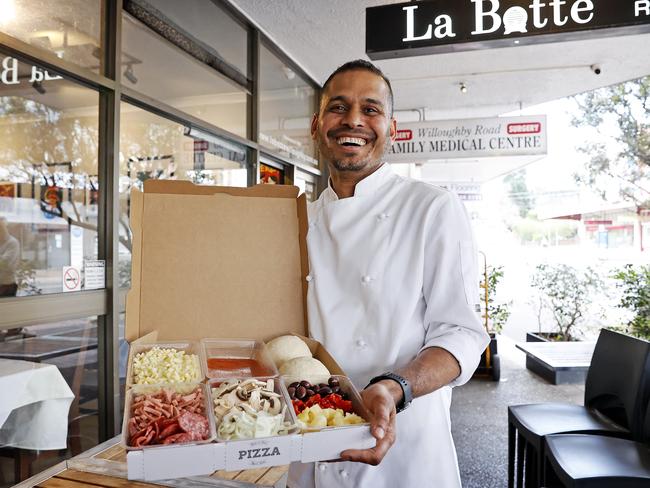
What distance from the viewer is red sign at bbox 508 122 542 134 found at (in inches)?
211

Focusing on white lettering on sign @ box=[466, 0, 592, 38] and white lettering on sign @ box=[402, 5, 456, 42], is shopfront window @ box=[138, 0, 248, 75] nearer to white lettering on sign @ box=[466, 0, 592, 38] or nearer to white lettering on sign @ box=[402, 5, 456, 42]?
white lettering on sign @ box=[402, 5, 456, 42]

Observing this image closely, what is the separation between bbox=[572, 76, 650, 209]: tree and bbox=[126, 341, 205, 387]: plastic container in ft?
18.2

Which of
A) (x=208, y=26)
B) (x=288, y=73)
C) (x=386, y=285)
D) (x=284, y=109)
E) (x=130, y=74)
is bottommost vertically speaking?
(x=386, y=285)

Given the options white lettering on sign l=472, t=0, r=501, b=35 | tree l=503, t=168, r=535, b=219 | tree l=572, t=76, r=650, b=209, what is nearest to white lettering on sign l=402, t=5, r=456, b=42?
white lettering on sign l=472, t=0, r=501, b=35

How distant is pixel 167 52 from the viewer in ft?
11.2

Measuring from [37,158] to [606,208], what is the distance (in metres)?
5.74

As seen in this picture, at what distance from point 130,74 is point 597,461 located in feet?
9.68

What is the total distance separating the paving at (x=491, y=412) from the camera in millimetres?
3447

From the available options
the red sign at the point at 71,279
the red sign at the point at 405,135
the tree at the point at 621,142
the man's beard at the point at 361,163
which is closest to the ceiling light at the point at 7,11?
the red sign at the point at 71,279

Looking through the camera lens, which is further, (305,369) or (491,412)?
(491,412)

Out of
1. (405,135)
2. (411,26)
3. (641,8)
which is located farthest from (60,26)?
(405,135)

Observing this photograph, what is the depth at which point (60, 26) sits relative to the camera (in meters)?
2.57

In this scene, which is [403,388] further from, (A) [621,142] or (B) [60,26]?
(A) [621,142]

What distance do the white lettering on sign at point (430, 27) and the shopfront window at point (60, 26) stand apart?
157cm
